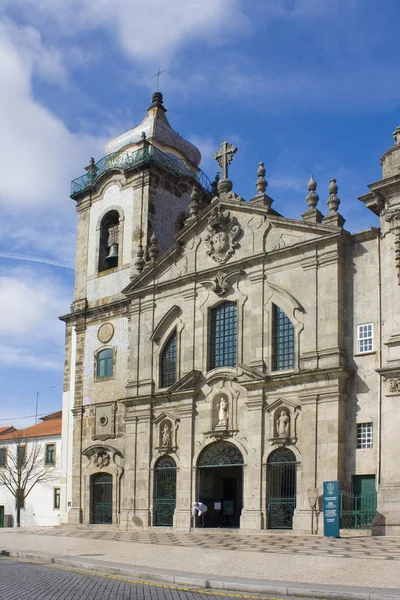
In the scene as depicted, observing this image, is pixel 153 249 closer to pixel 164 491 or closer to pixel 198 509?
pixel 164 491

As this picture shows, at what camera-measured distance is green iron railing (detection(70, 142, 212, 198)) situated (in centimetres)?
3450

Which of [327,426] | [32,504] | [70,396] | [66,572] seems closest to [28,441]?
[32,504]

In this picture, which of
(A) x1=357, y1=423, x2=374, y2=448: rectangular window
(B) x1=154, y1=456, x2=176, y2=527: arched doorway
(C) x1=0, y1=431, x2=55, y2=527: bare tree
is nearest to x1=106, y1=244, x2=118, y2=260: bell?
(B) x1=154, y1=456, x2=176, y2=527: arched doorway

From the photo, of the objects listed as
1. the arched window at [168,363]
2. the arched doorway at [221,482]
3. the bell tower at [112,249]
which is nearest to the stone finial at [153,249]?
the bell tower at [112,249]

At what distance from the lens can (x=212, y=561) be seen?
598 inches

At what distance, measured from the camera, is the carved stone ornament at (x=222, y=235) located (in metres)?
28.8

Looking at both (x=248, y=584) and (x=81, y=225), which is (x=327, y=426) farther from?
(x=81, y=225)

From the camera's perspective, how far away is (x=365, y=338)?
80.9 ft

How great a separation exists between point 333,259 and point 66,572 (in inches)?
569

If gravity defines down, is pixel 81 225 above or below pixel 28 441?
above

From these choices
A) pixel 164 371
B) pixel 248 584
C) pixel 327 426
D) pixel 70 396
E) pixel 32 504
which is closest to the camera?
pixel 248 584

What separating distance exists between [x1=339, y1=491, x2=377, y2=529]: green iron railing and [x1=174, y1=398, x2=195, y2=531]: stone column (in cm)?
619

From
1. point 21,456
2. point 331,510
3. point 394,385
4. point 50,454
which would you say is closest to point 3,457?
point 21,456

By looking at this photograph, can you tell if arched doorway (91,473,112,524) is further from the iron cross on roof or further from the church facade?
the iron cross on roof
